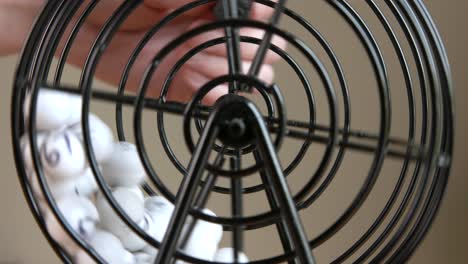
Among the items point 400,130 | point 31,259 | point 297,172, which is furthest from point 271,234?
point 31,259

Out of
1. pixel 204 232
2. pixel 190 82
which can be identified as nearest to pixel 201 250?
pixel 204 232

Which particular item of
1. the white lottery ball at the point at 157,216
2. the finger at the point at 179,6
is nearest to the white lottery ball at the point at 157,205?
the white lottery ball at the point at 157,216

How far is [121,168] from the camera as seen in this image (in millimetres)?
356

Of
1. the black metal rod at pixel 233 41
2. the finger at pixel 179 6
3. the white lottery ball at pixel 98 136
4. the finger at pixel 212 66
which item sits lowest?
the white lottery ball at pixel 98 136

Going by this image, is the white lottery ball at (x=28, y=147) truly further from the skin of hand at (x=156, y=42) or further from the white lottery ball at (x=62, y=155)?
the skin of hand at (x=156, y=42)

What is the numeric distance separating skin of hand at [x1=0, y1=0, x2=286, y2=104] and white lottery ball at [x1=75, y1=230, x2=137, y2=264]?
0.11m

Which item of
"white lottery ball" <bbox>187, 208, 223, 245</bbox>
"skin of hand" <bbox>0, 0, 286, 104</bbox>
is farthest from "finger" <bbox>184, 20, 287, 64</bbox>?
"white lottery ball" <bbox>187, 208, 223, 245</bbox>

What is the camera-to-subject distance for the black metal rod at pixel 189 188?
0.27 metres

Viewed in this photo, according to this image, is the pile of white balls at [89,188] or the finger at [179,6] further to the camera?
the finger at [179,6]

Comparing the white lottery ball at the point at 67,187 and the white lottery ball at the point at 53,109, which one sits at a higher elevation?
the white lottery ball at the point at 53,109

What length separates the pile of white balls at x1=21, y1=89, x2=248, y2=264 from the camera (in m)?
0.31

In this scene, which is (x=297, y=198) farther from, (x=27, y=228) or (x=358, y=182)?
(x=27, y=228)

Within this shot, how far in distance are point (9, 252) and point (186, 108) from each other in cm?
131

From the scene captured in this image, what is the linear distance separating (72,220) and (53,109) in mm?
47
